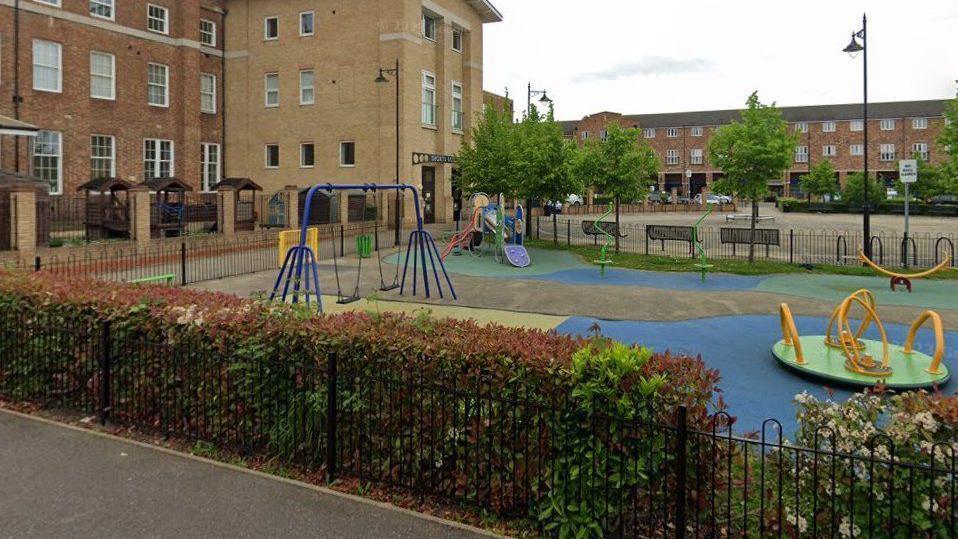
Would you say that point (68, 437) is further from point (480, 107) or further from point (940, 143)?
point (480, 107)

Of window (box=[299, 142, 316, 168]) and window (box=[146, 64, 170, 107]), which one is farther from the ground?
window (box=[146, 64, 170, 107])

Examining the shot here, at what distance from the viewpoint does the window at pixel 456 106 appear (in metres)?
41.3

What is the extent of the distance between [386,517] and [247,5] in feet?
137

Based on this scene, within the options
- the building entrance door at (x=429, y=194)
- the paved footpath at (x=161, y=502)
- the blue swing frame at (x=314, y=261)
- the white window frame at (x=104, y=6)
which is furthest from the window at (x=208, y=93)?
the paved footpath at (x=161, y=502)

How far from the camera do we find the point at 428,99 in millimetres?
39312

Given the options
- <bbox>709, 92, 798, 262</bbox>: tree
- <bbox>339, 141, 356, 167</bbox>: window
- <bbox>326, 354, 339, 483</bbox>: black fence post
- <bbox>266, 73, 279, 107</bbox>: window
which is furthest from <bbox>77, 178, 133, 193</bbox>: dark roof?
<bbox>326, 354, 339, 483</bbox>: black fence post

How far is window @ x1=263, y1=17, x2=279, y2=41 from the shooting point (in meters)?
40.1

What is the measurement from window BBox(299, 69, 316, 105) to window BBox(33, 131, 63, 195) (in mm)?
12682

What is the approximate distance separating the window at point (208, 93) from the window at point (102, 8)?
6681mm

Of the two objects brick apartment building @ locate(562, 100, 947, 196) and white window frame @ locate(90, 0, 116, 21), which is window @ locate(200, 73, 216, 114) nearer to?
white window frame @ locate(90, 0, 116, 21)

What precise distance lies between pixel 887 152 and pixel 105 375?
97158 mm

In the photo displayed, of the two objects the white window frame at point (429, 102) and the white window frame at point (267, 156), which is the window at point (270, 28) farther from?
the white window frame at point (429, 102)

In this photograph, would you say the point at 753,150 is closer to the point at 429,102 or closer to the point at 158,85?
the point at 429,102

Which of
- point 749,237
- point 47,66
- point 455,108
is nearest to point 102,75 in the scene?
point 47,66
